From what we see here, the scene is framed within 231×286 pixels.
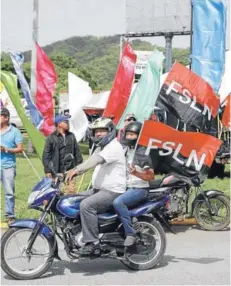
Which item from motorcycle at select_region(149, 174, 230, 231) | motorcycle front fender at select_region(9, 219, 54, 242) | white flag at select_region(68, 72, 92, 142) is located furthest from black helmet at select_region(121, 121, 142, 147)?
white flag at select_region(68, 72, 92, 142)

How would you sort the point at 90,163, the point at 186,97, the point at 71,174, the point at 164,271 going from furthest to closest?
the point at 186,97, the point at 164,271, the point at 90,163, the point at 71,174

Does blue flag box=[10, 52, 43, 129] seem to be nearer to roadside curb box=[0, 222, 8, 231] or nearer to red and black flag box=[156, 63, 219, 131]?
roadside curb box=[0, 222, 8, 231]

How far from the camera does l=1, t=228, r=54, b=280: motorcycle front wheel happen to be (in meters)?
5.75

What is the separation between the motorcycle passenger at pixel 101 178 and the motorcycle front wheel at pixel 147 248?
44 cm

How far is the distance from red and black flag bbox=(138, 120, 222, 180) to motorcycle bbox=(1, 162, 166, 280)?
94cm

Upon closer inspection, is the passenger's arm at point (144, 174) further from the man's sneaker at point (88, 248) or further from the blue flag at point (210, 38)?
the blue flag at point (210, 38)

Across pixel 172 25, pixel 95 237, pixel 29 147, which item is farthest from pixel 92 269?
pixel 172 25

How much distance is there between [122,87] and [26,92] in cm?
178

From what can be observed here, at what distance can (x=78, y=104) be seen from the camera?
11.1m

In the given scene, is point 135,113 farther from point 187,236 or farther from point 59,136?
point 187,236

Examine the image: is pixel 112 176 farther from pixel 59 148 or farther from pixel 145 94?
pixel 145 94

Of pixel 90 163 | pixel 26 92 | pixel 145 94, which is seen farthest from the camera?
pixel 26 92

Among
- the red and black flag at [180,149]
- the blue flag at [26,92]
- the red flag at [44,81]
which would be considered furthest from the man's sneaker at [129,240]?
the red flag at [44,81]

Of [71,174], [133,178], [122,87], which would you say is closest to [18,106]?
[122,87]
